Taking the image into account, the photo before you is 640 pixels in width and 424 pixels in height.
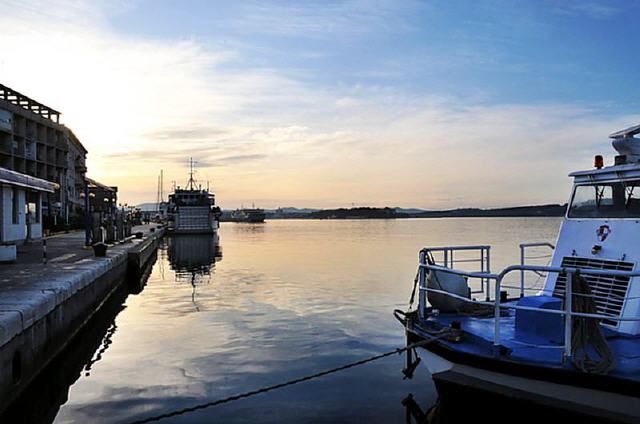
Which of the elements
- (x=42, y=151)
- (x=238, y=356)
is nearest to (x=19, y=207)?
(x=238, y=356)

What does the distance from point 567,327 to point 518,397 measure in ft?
3.42

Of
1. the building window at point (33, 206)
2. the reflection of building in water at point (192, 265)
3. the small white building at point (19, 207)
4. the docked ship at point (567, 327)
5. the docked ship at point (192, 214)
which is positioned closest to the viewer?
the docked ship at point (567, 327)

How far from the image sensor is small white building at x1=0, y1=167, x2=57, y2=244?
24359 mm

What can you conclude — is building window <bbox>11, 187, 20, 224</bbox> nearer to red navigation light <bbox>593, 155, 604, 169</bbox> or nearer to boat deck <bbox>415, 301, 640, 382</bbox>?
boat deck <bbox>415, 301, 640, 382</bbox>

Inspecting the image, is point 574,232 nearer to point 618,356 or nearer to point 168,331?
point 618,356

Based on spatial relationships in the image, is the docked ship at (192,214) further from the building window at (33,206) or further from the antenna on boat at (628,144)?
the antenna on boat at (628,144)

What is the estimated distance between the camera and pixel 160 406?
9555mm

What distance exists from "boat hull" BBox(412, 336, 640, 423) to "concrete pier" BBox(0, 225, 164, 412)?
666 cm

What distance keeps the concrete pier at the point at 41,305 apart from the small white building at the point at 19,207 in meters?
3.50

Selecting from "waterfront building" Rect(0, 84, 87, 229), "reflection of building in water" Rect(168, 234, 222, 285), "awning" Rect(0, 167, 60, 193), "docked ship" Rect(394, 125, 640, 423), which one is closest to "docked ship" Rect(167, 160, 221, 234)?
"waterfront building" Rect(0, 84, 87, 229)

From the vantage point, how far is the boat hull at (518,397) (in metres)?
6.36

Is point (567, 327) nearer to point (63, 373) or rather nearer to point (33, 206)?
point (63, 373)

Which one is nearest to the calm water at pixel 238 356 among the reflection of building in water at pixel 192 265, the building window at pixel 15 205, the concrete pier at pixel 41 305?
the concrete pier at pixel 41 305

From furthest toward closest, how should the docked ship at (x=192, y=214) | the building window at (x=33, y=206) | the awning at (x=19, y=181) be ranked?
the docked ship at (x=192, y=214), the building window at (x=33, y=206), the awning at (x=19, y=181)
